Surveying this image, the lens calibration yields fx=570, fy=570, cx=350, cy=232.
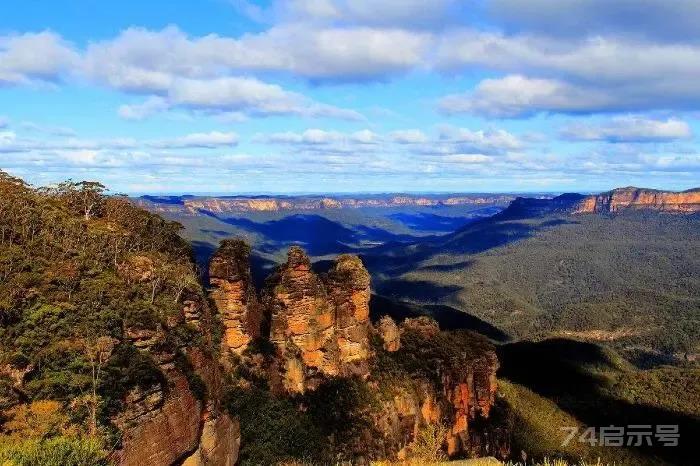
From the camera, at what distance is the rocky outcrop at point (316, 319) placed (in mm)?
51938

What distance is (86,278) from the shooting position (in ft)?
116

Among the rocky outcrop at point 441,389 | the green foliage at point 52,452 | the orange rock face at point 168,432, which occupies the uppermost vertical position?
the green foliage at point 52,452

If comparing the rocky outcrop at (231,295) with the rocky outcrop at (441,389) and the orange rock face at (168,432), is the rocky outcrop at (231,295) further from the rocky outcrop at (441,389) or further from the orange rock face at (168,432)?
the rocky outcrop at (441,389)

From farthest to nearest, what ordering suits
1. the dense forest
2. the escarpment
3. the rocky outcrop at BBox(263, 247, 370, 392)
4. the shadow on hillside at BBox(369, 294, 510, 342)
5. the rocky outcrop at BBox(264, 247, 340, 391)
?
the shadow on hillside at BBox(369, 294, 510, 342) < the rocky outcrop at BBox(263, 247, 370, 392) < the rocky outcrop at BBox(264, 247, 340, 391) < the escarpment < the dense forest

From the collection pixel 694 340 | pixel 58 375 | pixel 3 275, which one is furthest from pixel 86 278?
pixel 694 340

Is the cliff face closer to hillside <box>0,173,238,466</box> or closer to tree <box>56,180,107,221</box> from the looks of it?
hillside <box>0,173,238,466</box>

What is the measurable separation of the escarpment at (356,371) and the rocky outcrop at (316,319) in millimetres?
93

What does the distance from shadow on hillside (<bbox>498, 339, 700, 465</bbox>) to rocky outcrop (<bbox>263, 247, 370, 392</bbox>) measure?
44.5 m

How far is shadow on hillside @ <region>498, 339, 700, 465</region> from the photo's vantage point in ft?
262

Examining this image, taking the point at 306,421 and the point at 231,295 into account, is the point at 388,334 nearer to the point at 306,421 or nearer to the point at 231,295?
the point at 306,421

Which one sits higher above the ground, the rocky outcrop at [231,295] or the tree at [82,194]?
the tree at [82,194]

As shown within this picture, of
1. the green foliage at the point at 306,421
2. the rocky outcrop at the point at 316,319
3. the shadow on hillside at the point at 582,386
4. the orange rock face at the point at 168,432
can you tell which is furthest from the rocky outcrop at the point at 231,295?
the shadow on hillside at the point at 582,386

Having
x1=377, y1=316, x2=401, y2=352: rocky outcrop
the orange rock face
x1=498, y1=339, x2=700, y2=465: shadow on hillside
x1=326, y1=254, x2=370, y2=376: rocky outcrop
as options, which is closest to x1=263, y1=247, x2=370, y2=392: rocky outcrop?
x1=326, y1=254, x2=370, y2=376: rocky outcrop

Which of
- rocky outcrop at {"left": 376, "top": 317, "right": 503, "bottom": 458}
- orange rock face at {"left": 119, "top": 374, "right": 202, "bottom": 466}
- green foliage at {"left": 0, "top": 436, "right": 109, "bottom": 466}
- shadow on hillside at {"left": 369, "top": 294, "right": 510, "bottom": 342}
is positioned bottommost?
shadow on hillside at {"left": 369, "top": 294, "right": 510, "bottom": 342}
